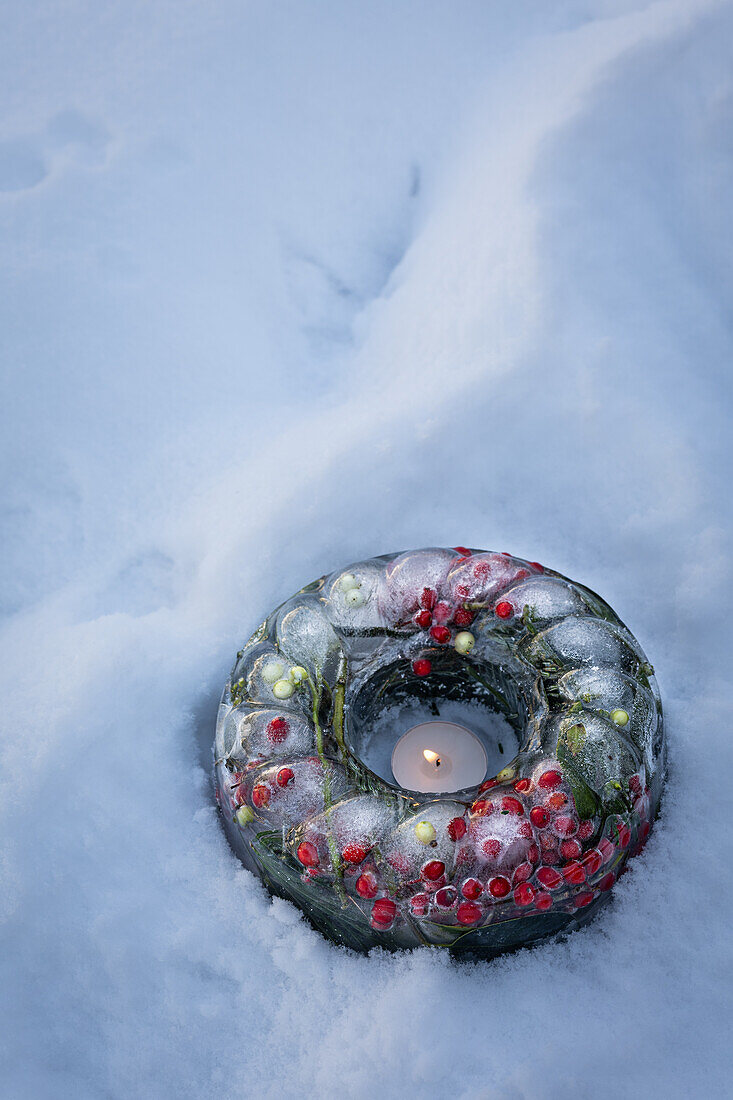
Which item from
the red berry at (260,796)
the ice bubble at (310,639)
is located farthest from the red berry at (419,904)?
the ice bubble at (310,639)

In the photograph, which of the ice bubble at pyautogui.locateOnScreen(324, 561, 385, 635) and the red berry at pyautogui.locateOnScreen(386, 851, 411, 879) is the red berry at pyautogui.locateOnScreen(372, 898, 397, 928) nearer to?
the red berry at pyautogui.locateOnScreen(386, 851, 411, 879)

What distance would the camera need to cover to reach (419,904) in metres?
1.03

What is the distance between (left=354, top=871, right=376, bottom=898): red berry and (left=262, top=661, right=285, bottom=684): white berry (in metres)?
0.29

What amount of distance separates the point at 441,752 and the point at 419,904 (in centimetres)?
Answer: 26

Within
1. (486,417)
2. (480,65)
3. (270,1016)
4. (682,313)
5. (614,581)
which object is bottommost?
(270,1016)

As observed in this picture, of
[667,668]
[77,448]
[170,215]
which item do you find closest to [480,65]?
[170,215]

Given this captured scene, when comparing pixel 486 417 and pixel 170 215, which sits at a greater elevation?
pixel 170 215

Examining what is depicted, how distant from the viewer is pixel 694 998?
3.69 ft

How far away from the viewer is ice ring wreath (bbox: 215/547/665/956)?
104cm

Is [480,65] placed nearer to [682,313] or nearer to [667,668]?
[682,313]

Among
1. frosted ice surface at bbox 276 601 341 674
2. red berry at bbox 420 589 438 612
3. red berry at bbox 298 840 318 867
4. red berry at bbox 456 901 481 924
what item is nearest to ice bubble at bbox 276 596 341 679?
frosted ice surface at bbox 276 601 341 674

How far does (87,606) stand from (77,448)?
413 mm

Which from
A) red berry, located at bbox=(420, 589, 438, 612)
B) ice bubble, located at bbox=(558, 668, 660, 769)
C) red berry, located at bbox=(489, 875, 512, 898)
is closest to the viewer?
red berry, located at bbox=(489, 875, 512, 898)

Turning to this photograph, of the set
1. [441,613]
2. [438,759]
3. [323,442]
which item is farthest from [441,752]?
[323,442]
